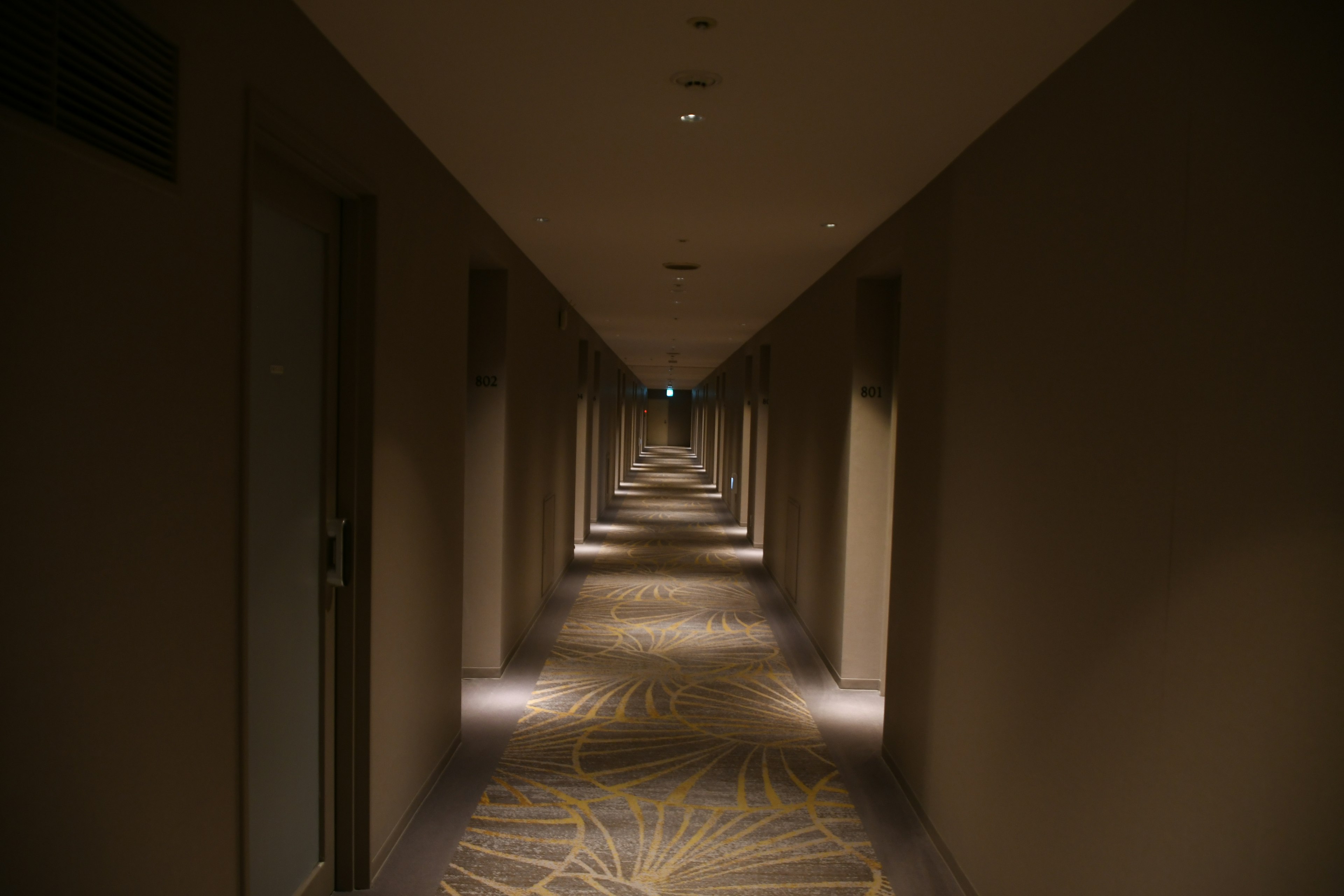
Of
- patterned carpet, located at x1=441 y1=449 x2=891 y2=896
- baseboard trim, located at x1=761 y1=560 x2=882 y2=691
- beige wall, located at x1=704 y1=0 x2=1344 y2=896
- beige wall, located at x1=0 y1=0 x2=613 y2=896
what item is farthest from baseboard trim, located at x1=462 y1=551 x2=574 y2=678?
beige wall, located at x1=0 y1=0 x2=613 y2=896

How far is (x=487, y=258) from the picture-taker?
16.7ft

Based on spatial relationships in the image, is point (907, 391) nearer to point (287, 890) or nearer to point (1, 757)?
point (287, 890)

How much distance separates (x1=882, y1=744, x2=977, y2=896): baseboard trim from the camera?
3.16 meters

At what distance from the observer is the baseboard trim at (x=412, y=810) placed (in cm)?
322

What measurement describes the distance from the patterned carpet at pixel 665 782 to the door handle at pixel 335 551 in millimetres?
1190

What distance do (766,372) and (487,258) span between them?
6.08 m

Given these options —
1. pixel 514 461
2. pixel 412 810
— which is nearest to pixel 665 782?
pixel 412 810

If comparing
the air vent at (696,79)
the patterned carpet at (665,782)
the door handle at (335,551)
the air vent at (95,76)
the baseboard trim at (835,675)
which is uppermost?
the air vent at (696,79)

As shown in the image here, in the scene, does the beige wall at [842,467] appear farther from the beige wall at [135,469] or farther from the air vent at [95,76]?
the air vent at [95,76]

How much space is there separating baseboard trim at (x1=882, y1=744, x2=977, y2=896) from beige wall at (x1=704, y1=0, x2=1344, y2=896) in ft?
0.19

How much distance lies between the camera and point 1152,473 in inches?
79.0

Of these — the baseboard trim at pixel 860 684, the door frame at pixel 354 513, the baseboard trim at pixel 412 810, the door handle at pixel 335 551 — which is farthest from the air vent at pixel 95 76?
the baseboard trim at pixel 860 684

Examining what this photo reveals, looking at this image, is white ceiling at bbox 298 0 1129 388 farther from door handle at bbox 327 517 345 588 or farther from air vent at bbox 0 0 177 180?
door handle at bbox 327 517 345 588

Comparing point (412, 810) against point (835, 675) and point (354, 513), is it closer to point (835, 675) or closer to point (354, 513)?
point (354, 513)
